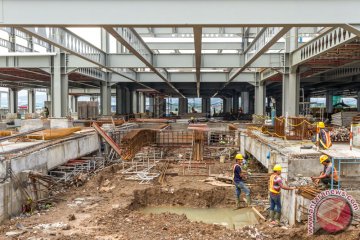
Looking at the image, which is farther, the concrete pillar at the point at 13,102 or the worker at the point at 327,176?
the concrete pillar at the point at 13,102

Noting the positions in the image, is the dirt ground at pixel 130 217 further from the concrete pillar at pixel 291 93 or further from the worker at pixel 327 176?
the concrete pillar at pixel 291 93

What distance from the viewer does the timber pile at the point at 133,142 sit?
18.2 meters

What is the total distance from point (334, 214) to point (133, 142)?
12.3 m

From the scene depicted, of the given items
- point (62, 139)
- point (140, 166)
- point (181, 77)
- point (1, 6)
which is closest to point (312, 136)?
point (140, 166)

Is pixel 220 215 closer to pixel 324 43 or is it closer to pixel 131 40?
Answer: pixel 131 40

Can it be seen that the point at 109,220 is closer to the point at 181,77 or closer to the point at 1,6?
the point at 1,6

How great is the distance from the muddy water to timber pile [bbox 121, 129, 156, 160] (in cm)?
530

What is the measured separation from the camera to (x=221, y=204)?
13352 mm

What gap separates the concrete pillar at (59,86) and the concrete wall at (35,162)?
4185mm

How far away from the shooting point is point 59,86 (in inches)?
904

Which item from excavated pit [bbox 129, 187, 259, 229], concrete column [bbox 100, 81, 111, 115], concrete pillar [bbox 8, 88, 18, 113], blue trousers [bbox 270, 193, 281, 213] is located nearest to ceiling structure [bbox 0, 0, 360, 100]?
blue trousers [bbox 270, 193, 281, 213]

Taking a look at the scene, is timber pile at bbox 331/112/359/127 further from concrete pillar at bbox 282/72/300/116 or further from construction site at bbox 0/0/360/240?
concrete pillar at bbox 282/72/300/116

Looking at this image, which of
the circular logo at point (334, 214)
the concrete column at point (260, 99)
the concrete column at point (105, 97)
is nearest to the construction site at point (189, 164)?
the circular logo at point (334, 214)

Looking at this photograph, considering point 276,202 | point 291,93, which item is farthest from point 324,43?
point 276,202
